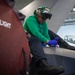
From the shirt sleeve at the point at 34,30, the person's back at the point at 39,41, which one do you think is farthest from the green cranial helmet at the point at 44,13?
the shirt sleeve at the point at 34,30

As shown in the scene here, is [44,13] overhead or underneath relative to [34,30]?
overhead

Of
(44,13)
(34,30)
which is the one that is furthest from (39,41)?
(44,13)

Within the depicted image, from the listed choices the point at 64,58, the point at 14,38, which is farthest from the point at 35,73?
the point at 14,38

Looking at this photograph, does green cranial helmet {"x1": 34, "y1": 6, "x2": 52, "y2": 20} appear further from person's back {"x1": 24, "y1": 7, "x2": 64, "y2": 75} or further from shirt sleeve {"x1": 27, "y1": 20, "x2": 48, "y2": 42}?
shirt sleeve {"x1": 27, "y1": 20, "x2": 48, "y2": 42}

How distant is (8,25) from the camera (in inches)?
40.8

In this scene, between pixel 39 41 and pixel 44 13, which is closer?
pixel 39 41

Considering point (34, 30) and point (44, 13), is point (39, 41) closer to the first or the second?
point (34, 30)

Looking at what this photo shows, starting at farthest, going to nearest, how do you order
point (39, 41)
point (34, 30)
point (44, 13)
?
1. point (44, 13)
2. point (34, 30)
3. point (39, 41)

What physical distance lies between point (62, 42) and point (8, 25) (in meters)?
1.16

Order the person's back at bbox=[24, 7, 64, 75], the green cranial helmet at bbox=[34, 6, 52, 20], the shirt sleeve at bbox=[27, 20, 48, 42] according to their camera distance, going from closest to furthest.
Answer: the person's back at bbox=[24, 7, 64, 75] → the shirt sleeve at bbox=[27, 20, 48, 42] → the green cranial helmet at bbox=[34, 6, 52, 20]

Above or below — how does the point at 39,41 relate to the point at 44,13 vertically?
below

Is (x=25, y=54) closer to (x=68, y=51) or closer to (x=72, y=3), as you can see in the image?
(x=68, y=51)

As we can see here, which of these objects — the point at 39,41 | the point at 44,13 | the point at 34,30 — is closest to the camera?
the point at 39,41

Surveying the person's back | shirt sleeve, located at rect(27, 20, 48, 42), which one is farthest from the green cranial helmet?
shirt sleeve, located at rect(27, 20, 48, 42)
